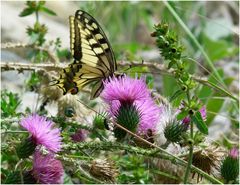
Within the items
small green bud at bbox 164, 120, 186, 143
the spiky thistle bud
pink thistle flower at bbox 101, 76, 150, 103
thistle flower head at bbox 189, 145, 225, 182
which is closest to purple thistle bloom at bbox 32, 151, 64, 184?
pink thistle flower at bbox 101, 76, 150, 103

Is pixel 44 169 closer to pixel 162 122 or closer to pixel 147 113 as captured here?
pixel 147 113

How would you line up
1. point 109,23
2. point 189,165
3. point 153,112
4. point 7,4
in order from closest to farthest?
point 189,165 → point 153,112 → point 7,4 → point 109,23

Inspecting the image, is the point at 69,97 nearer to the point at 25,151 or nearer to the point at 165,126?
the point at 165,126

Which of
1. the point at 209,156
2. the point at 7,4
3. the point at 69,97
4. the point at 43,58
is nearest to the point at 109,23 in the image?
the point at 7,4

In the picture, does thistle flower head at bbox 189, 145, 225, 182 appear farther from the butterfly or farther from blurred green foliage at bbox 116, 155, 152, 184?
the butterfly

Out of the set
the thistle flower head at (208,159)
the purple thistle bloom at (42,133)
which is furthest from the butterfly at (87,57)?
the purple thistle bloom at (42,133)

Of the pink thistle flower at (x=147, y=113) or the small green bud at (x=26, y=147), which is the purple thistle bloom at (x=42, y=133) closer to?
the small green bud at (x=26, y=147)
